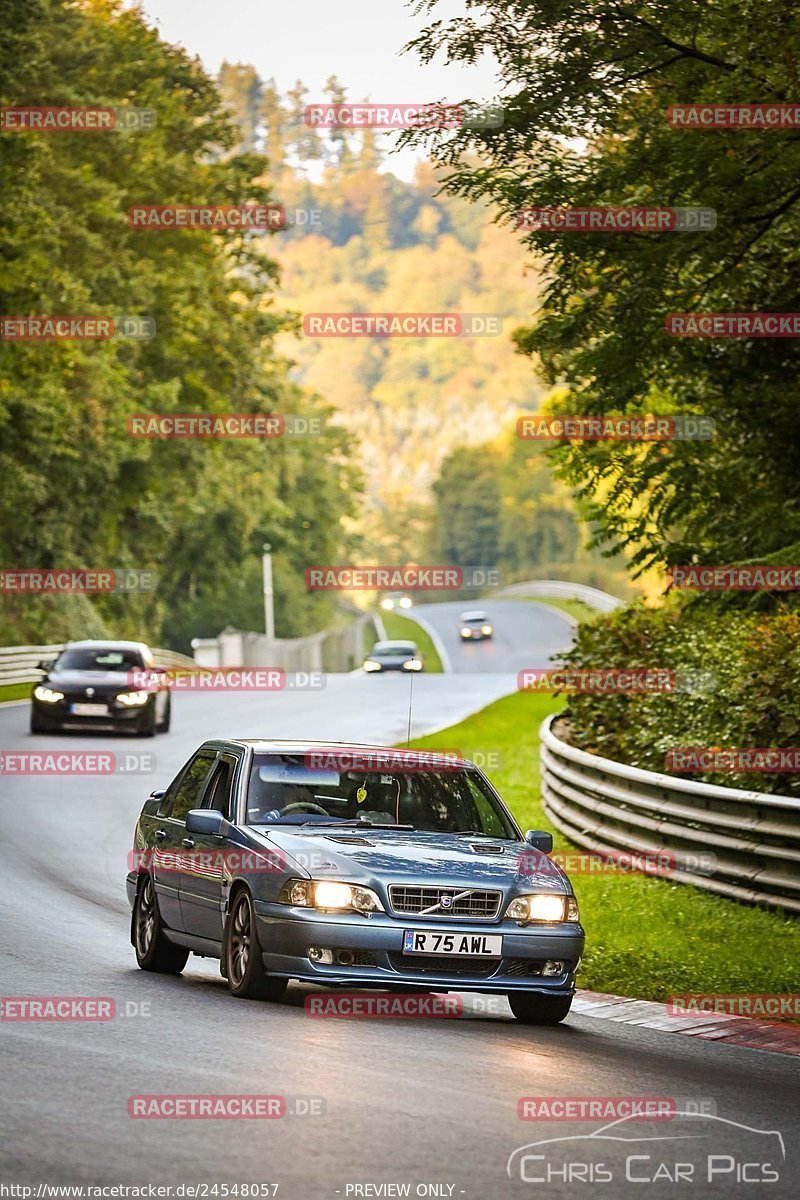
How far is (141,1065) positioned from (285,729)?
32.2 metres

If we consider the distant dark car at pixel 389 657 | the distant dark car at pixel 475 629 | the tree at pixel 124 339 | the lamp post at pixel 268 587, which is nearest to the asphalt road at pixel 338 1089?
the tree at pixel 124 339

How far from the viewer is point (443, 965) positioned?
10.6m

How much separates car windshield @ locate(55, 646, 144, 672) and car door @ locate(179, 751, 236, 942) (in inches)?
875

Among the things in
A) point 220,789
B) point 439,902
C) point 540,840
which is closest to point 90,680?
point 220,789

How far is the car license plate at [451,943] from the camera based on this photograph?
1048 centimetres

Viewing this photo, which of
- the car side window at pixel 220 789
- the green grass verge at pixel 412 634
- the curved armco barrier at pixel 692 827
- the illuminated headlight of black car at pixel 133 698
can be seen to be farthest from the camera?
the green grass verge at pixel 412 634

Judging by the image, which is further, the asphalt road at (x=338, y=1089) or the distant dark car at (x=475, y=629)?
the distant dark car at (x=475, y=629)

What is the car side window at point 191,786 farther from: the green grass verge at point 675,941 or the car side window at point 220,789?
the green grass verge at point 675,941

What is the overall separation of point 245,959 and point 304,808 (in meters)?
1.03

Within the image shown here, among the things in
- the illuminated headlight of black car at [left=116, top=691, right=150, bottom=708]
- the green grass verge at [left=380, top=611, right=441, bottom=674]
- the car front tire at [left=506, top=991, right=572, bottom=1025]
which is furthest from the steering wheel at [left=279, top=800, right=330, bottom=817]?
the green grass verge at [left=380, top=611, right=441, bottom=674]

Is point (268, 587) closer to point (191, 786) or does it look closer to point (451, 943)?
point (191, 786)

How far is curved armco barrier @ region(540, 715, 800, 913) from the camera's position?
14.6m

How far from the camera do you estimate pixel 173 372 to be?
Answer: 229 feet

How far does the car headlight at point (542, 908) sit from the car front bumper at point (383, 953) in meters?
0.07
